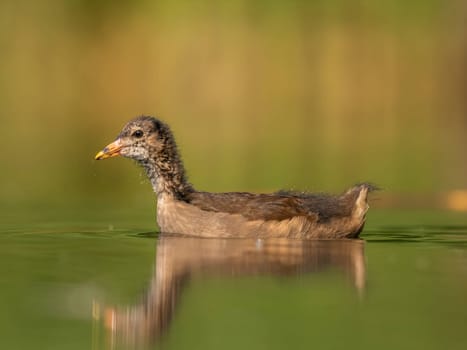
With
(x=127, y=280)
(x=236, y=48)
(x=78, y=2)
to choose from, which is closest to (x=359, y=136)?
(x=236, y=48)

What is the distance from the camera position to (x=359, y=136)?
30500 millimetres

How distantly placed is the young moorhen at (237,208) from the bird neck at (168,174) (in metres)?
0.01

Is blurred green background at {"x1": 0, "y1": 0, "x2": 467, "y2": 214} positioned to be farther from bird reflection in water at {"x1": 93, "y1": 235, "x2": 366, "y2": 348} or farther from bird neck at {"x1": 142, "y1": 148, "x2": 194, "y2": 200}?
bird reflection in water at {"x1": 93, "y1": 235, "x2": 366, "y2": 348}

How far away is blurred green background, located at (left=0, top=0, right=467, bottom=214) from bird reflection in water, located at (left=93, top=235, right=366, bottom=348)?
430 inches

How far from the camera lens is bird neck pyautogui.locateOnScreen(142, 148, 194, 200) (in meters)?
14.2

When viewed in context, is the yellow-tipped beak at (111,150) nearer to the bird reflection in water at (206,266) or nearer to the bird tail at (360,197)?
the bird reflection in water at (206,266)

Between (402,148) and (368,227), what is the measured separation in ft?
39.9

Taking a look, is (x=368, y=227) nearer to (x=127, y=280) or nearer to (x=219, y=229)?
(x=219, y=229)

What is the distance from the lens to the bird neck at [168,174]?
14.2m

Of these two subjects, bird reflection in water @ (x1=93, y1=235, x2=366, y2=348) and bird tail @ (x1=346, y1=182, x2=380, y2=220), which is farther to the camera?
bird tail @ (x1=346, y1=182, x2=380, y2=220)

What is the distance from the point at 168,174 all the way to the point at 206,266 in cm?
320

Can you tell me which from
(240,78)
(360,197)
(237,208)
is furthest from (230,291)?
(240,78)

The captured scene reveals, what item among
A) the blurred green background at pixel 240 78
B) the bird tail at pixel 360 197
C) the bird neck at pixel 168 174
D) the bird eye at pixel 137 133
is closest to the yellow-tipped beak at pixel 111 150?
the bird eye at pixel 137 133

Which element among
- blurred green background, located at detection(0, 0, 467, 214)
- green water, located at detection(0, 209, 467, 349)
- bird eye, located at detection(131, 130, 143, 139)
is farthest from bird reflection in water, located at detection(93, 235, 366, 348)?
blurred green background, located at detection(0, 0, 467, 214)
